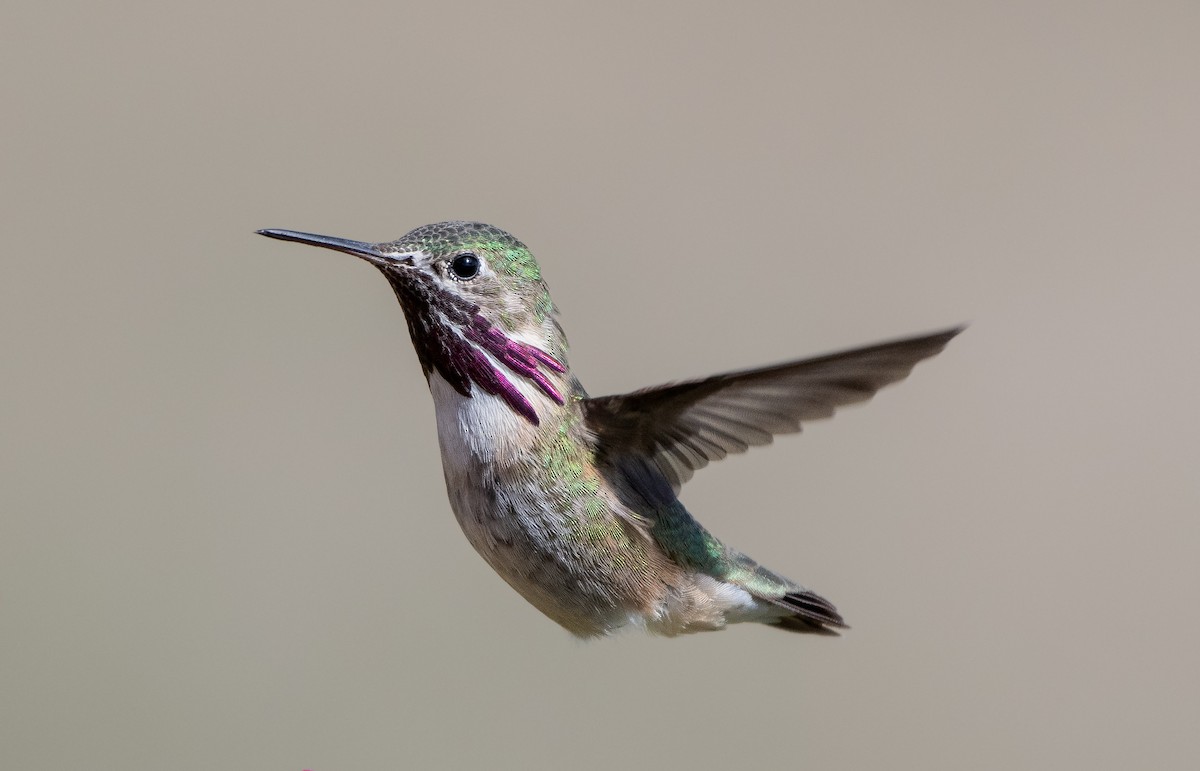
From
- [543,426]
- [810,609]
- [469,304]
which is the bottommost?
[810,609]

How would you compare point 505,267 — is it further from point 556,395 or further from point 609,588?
point 609,588

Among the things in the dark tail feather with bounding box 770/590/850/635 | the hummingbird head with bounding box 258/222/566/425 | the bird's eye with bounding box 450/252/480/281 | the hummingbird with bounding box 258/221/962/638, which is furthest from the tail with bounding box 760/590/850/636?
the bird's eye with bounding box 450/252/480/281

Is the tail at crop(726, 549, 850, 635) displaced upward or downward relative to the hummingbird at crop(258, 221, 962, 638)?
downward

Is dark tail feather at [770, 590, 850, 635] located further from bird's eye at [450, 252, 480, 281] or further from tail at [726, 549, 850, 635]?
bird's eye at [450, 252, 480, 281]

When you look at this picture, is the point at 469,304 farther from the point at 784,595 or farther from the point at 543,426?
the point at 784,595

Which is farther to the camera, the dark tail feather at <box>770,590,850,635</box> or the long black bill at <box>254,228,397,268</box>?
the dark tail feather at <box>770,590,850,635</box>

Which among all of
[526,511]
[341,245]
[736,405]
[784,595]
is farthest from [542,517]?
[784,595]

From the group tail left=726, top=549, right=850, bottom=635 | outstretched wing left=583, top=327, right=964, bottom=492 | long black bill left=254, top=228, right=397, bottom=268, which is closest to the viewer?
outstretched wing left=583, top=327, right=964, bottom=492

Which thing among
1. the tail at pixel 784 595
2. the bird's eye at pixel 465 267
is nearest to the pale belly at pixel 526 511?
the bird's eye at pixel 465 267
